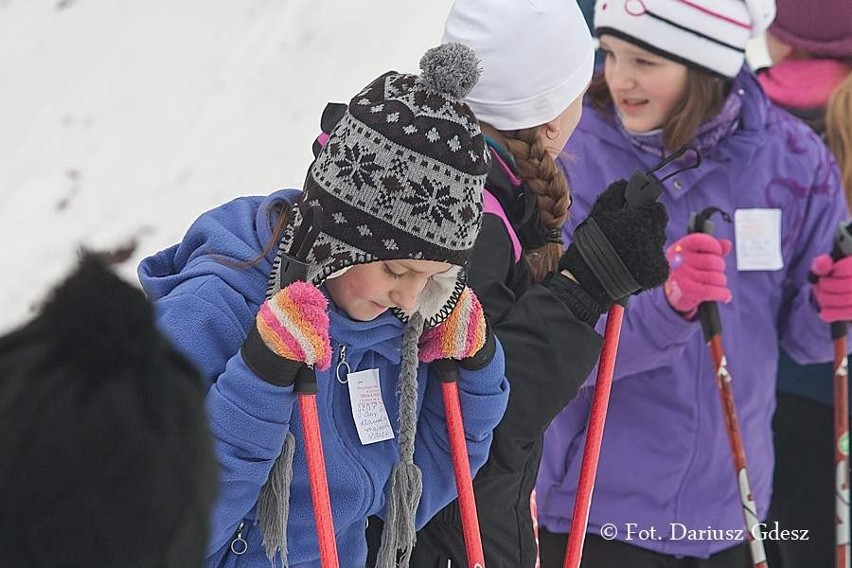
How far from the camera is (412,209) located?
158 centimetres

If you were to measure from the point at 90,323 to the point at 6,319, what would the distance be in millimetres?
2826

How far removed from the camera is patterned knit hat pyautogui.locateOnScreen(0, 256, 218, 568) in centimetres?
77

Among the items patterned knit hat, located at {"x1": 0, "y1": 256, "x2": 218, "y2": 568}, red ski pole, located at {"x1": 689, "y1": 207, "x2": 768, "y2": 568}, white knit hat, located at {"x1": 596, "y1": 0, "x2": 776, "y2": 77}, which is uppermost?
patterned knit hat, located at {"x1": 0, "y1": 256, "x2": 218, "y2": 568}

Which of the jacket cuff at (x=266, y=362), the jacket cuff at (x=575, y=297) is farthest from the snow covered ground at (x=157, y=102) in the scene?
the jacket cuff at (x=266, y=362)

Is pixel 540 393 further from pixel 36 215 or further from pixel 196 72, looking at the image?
pixel 196 72

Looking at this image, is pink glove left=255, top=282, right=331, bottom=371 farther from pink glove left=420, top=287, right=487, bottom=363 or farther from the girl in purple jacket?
the girl in purple jacket

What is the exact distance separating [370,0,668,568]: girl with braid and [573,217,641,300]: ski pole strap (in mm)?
11

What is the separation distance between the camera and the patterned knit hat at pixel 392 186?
157cm

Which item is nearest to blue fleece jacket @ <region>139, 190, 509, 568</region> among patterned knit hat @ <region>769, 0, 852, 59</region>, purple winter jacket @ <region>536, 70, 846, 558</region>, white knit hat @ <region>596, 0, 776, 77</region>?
purple winter jacket @ <region>536, 70, 846, 558</region>

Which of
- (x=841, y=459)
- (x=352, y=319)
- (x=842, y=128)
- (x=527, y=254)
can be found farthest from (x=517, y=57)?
(x=841, y=459)

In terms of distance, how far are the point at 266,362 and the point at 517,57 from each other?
83 centimetres

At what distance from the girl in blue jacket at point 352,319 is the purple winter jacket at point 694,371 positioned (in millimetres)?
866

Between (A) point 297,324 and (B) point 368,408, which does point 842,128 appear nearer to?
(B) point 368,408

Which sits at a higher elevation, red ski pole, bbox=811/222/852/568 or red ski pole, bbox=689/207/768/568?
red ski pole, bbox=689/207/768/568
